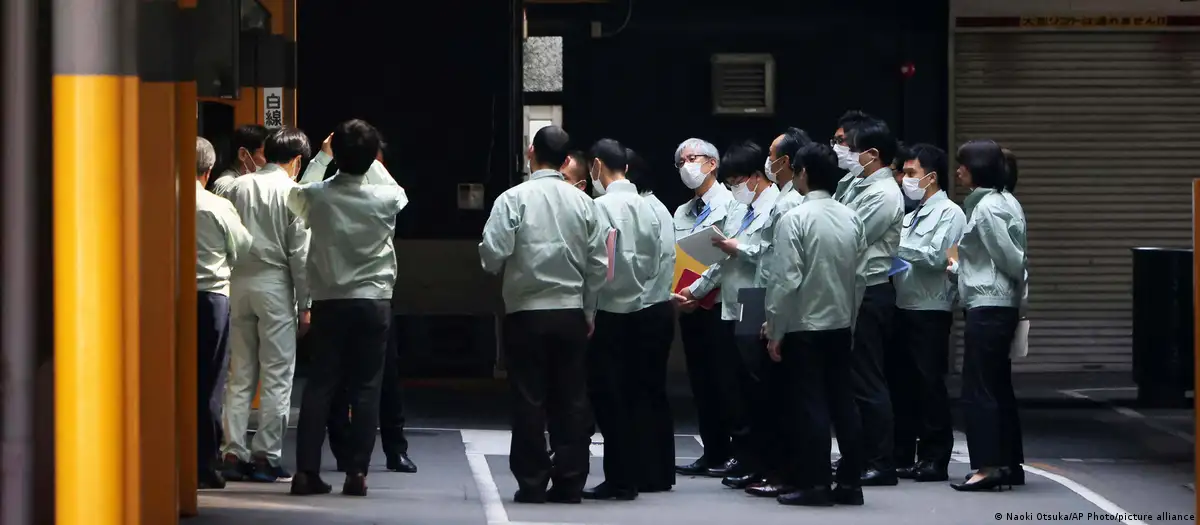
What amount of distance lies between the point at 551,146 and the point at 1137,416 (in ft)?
20.7

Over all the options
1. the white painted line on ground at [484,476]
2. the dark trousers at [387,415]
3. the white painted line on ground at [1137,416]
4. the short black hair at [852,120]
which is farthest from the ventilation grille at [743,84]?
the dark trousers at [387,415]

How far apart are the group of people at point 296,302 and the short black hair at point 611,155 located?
942 millimetres

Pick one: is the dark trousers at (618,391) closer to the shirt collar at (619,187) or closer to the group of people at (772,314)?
the group of people at (772,314)

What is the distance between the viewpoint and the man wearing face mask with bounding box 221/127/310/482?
28.3 feet

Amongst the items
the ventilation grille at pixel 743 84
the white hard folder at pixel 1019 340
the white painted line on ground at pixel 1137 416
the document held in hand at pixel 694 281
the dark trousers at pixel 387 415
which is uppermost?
the ventilation grille at pixel 743 84

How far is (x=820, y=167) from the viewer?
8.12 metres

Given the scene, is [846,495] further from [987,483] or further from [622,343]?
[622,343]

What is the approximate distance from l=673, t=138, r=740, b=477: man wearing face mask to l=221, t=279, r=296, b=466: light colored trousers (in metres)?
1.90

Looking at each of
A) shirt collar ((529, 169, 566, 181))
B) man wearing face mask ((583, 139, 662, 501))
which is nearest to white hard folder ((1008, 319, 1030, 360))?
man wearing face mask ((583, 139, 662, 501))

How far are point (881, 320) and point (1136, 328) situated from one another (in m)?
4.28

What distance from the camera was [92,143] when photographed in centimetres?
505

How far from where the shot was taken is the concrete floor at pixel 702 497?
25.8 feet

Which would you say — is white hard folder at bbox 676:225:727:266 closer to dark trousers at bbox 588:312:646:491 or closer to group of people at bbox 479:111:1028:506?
group of people at bbox 479:111:1028:506

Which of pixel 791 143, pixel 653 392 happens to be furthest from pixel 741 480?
pixel 791 143
